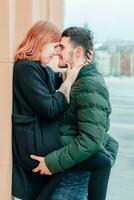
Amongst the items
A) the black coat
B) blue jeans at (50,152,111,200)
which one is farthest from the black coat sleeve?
blue jeans at (50,152,111,200)

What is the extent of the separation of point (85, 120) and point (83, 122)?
13 mm

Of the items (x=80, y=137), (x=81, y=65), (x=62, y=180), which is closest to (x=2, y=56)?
(x=81, y=65)

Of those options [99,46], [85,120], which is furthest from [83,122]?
[99,46]

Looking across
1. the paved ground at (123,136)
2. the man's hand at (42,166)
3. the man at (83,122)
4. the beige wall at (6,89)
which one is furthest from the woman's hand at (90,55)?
the paved ground at (123,136)

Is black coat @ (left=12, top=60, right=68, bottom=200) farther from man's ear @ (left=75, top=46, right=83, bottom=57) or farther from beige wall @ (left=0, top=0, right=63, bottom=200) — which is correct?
man's ear @ (left=75, top=46, right=83, bottom=57)

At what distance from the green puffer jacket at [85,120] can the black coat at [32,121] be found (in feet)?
0.17

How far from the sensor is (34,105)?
1669 mm

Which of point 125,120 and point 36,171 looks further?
point 125,120

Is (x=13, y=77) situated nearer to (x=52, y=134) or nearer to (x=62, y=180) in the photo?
(x=52, y=134)

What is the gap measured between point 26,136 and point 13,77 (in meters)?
0.25

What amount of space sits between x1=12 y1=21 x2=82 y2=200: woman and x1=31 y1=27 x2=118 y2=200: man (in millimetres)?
41

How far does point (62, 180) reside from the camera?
5.80ft

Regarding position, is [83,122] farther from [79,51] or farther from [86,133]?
[79,51]

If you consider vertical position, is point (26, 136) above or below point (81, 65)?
below
